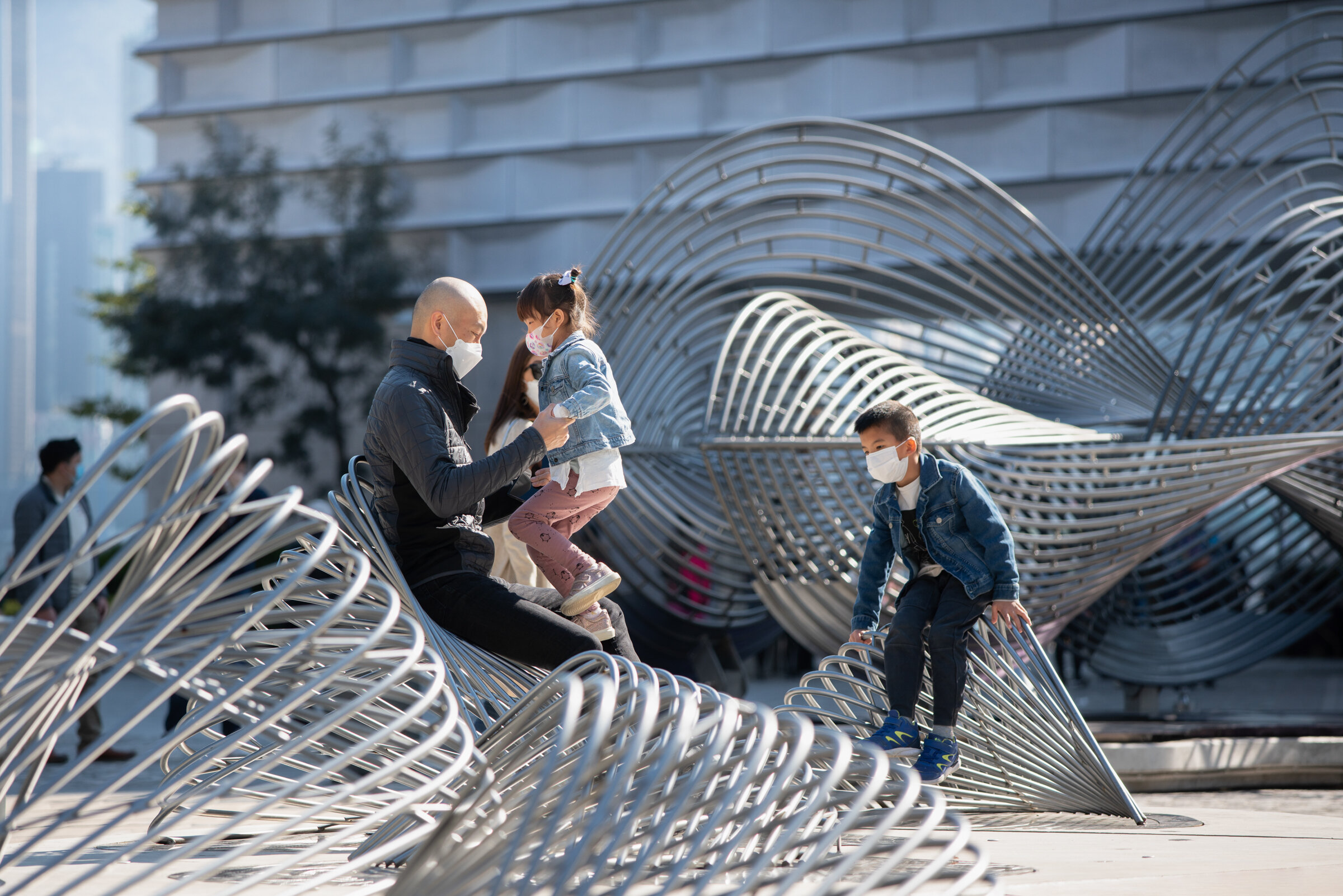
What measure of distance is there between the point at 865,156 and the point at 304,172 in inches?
323

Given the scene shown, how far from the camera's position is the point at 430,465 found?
3615 millimetres

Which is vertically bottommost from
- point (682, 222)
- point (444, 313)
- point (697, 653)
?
point (697, 653)

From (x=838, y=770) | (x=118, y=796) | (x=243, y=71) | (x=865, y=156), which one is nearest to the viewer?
(x=838, y=770)

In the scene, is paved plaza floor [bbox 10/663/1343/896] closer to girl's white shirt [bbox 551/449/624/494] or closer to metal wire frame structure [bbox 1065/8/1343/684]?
girl's white shirt [bbox 551/449/624/494]

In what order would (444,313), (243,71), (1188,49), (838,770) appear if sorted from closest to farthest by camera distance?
(838,770) → (444,313) → (1188,49) → (243,71)

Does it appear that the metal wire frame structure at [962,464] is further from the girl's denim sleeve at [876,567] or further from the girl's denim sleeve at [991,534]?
the girl's denim sleeve at [991,534]

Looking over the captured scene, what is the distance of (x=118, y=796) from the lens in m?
5.95

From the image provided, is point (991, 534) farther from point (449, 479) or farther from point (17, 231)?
point (17, 231)

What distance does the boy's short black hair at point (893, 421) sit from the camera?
14.8ft

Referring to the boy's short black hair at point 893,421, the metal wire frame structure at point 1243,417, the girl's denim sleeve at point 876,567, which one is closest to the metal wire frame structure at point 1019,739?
the girl's denim sleeve at point 876,567

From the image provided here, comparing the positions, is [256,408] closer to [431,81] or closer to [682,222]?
[431,81]

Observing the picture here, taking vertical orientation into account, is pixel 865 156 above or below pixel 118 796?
above

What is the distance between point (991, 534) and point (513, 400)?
202cm

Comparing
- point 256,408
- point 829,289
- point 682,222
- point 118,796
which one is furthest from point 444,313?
point 256,408
